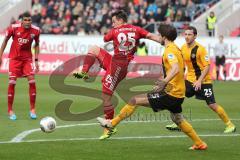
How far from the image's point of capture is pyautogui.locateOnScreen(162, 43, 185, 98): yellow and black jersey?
11141 millimetres

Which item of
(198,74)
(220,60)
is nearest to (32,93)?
(198,74)

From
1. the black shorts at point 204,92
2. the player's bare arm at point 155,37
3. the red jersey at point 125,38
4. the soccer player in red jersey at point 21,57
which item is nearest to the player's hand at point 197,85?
the black shorts at point 204,92

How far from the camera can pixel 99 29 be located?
119 feet

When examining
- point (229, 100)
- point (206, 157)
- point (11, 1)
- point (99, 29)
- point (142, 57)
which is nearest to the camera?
point (206, 157)

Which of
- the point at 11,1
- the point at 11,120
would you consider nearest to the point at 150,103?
the point at 11,120

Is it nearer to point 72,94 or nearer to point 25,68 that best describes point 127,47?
point 25,68

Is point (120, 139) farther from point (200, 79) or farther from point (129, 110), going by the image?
point (200, 79)

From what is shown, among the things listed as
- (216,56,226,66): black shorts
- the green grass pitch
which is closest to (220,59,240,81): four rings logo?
(216,56,226,66): black shorts

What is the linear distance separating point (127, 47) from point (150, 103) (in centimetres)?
199

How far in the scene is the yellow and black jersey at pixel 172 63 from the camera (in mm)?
11141

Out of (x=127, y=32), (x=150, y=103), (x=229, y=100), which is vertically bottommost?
(x=229, y=100)

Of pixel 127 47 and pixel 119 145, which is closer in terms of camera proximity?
pixel 119 145

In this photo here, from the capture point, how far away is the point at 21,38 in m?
15.6

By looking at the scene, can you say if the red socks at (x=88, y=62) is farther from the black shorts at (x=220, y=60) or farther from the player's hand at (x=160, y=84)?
the black shorts at (x=220, y=60)
